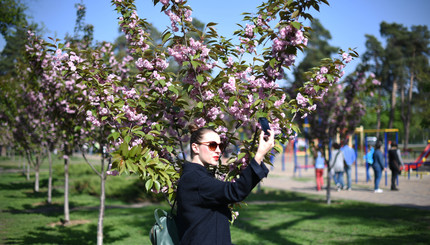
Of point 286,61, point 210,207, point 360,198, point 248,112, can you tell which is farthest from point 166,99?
point 360,198

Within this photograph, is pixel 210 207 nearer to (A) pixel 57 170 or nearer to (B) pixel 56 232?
(B) pixel 56 232

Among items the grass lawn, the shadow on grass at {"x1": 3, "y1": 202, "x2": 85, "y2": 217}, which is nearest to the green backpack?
the grass lawn

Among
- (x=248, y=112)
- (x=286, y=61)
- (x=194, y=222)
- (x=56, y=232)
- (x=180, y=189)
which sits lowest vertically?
(x=56, y=232)

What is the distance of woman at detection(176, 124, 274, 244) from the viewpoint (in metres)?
2.22

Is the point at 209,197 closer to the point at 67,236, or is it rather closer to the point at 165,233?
the point at 165,233

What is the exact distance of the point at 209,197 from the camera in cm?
234

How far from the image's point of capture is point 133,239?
25.8 ft

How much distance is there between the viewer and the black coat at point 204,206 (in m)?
2.32

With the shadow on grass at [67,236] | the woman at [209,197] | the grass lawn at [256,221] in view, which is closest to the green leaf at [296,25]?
the woman at [209,197]

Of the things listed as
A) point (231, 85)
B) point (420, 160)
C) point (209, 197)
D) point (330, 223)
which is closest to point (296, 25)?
point (231, 85)

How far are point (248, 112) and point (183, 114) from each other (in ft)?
2.14

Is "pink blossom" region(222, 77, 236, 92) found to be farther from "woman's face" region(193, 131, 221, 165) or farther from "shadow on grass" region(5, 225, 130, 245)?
"shadow on grass" region(5, 225, 130, 245)

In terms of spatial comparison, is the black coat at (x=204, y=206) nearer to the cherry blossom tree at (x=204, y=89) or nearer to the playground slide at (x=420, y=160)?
the cherry blossom tree at (x=204, y=89)

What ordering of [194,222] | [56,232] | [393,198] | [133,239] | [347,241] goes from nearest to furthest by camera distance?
[194,222]
[347,241]
[133,239]
[56,232]
[393,198]
